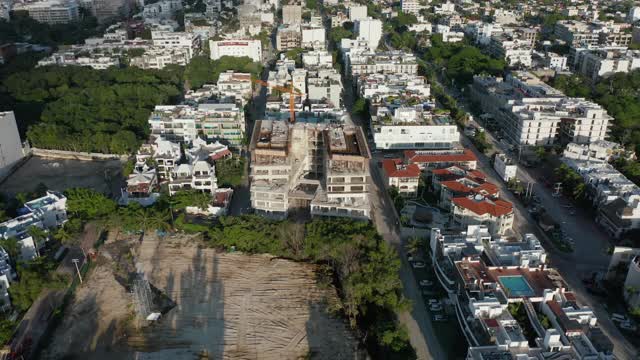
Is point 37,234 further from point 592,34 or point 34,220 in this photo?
point 592,34

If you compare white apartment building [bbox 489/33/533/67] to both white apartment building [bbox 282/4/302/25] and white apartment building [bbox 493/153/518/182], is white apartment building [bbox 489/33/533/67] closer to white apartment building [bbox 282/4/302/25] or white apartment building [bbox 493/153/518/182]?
white apartment building [bbox 493/153/518/182]

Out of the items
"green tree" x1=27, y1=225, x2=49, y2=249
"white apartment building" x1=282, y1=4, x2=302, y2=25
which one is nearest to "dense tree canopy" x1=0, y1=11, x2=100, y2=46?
"white apartment building" x1=282, y1=4, x2=302, y2=25

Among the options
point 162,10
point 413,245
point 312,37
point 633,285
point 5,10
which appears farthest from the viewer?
point 162,10

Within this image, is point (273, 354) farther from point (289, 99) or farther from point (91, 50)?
point (91, 50)

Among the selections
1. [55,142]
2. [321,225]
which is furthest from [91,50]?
[321,225]

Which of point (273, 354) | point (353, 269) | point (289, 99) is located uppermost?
point (289, 99)

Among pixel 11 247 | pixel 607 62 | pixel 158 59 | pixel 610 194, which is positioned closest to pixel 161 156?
pixel 11 247
